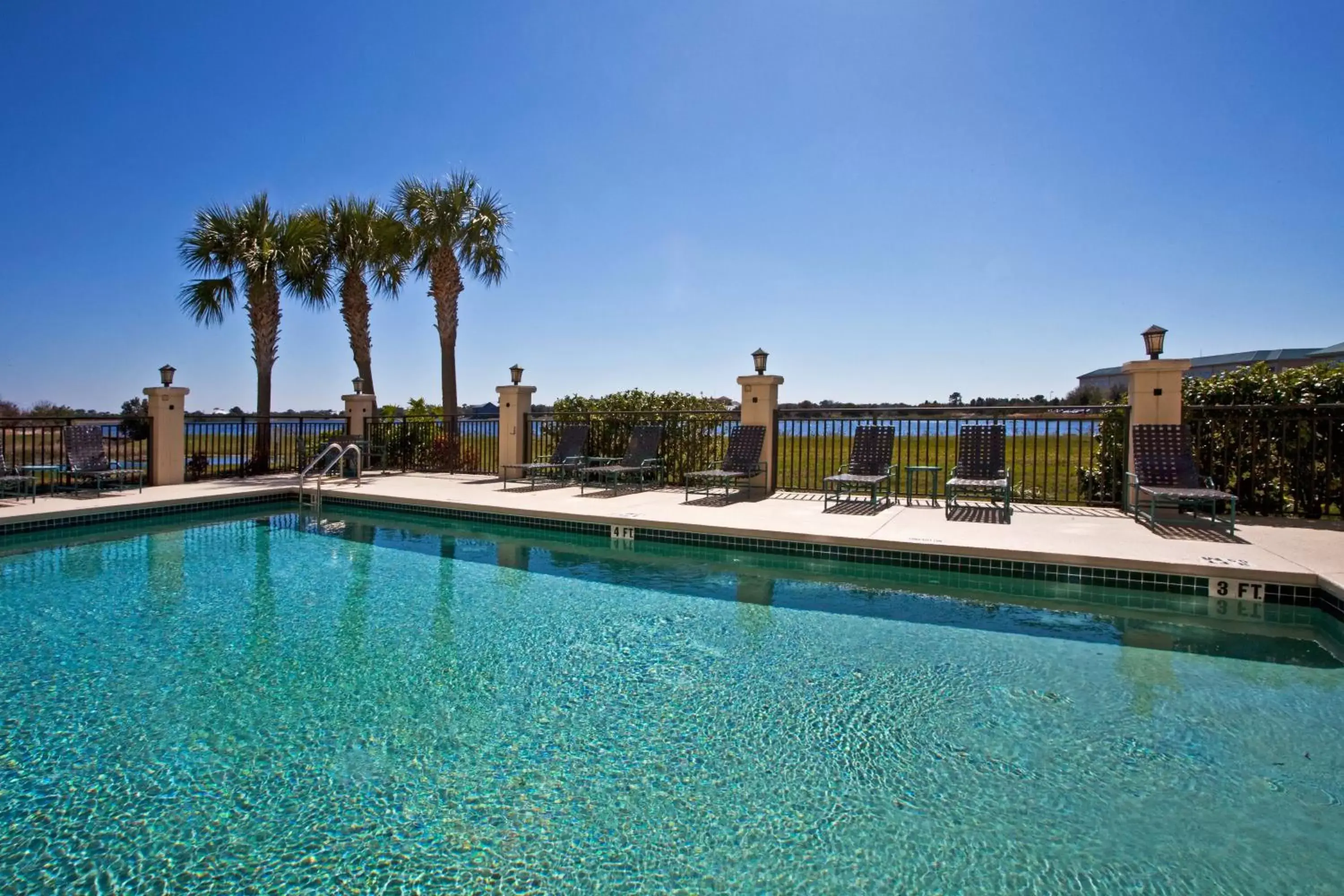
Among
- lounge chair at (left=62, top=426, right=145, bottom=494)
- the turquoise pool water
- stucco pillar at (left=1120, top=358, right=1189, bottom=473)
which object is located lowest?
the turquoise pool water

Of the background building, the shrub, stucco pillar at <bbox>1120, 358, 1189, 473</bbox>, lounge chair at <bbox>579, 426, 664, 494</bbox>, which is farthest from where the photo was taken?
lounge chair at <bbox>579, 426, 664, 494</bbox>

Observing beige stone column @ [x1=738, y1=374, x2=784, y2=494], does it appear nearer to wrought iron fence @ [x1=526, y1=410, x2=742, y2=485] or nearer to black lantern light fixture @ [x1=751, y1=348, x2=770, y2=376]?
black lantern light fixture @ [x1=751, y1=348, x2=770, y2=376]

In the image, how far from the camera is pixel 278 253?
1265 centimetres

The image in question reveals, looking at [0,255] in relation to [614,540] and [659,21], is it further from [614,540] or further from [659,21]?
[614,540]

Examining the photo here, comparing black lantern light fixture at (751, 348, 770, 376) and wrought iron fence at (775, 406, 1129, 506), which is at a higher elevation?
black lantern light fixture at (751, 348, 770, 376)

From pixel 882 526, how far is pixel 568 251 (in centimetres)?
1043

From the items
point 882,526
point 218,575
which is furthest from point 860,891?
point 218,575

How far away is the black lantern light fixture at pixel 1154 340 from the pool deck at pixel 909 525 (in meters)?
1.86

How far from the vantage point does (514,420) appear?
1148 cm

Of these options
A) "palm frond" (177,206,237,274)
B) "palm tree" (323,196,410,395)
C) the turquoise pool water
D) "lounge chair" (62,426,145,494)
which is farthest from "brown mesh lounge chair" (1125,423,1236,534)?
"palm frond" (177,206,237,274)

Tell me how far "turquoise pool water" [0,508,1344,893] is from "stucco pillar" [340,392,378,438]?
8.04 m

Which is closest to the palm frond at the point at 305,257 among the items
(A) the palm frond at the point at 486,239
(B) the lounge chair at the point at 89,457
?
(A) the palm frond at the point at 486,239

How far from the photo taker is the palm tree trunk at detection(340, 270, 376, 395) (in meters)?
14.2

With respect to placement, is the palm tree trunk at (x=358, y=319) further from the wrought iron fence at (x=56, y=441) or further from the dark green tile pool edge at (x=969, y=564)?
the dark green tile pool edge at (x=969, y=564)
